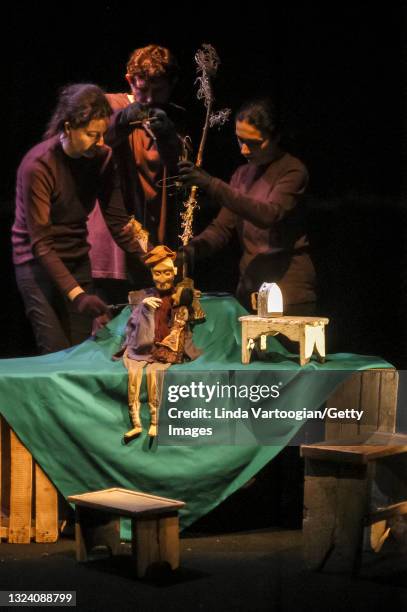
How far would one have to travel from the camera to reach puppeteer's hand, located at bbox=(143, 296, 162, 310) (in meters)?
4.53

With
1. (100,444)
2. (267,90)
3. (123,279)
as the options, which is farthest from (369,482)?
(267,90)

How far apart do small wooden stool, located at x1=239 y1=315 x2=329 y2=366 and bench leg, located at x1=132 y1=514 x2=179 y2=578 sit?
35.0 inches

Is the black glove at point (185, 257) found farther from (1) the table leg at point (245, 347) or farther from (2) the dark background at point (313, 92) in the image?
(1) the table leg at point (245, 347)

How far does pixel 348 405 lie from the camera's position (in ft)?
14.6

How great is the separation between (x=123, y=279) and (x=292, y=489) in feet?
4.66

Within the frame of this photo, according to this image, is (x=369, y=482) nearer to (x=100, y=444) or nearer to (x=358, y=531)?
(x=358, y=531)

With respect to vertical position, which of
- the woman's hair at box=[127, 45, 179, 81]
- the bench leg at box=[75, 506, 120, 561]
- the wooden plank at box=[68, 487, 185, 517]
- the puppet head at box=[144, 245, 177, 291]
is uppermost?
the woman's hair at box=[127, 45, 179, 81]

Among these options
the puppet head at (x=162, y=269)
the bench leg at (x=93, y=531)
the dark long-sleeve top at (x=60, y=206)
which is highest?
the dark long-sleeve top at (x=60, y=206)

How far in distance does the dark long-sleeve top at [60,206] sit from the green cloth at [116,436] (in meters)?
0.62

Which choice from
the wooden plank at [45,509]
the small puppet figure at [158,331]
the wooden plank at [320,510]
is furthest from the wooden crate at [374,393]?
the wooden plank at [45,509]

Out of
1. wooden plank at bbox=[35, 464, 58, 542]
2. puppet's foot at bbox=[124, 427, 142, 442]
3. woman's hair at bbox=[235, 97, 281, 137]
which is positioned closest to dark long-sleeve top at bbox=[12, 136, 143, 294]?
woman's hair at bbox=[235, 97, 281, 137]

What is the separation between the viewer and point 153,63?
15.5 feet

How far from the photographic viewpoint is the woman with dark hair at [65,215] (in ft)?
15.6

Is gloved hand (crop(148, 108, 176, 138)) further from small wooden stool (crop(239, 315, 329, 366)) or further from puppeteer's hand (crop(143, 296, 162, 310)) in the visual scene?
small wooden stool (crop(239, 315, 329, 366))
